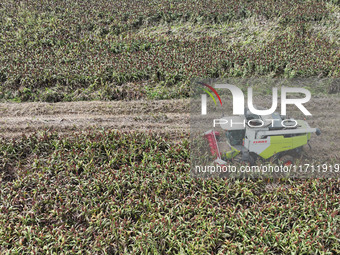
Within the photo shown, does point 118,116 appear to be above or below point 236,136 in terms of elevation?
below

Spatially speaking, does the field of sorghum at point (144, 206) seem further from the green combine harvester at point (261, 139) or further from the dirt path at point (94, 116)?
the dirt path at point (94, 116)

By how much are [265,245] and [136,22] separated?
1049cm

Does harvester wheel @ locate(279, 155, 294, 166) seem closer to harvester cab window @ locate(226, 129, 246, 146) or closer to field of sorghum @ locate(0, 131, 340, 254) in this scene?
field of sorghum @ locate(0, 131, 340, 254)

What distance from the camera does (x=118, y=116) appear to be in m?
8.29

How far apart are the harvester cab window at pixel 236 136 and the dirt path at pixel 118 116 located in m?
1.48

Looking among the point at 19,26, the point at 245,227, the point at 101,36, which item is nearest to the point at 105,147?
the point at 245,227

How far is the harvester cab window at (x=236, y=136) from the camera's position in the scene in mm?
6148

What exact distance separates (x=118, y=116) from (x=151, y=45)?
4.17 meters

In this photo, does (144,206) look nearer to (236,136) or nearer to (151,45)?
(236,136)

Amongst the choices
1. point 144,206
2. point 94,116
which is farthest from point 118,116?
point 144,206

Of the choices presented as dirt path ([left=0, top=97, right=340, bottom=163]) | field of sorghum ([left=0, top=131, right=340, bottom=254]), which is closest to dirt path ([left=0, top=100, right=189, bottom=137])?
dirt path ([left=0, top=97, right=340, bottom=163])

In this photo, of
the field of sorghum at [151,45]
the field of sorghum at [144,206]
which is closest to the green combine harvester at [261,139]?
the field of sorghum at [144,206]

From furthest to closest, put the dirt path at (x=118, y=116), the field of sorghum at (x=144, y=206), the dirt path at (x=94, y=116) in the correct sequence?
the dirt path at (x=94, y=116) < the dirt path at (x=118, y=116) < the field of sorghum at (x=144, y=206)

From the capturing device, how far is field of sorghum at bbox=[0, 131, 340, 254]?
5008 mm
